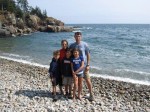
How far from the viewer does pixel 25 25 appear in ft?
271

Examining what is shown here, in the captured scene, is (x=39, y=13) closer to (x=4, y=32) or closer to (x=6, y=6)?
(x=6, y=6)

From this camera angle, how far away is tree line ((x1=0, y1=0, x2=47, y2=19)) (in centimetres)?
8658

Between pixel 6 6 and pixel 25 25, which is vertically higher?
pixel 6 6

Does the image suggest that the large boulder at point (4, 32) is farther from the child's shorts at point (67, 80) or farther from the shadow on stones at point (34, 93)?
the child's shorts at point (67, 80)

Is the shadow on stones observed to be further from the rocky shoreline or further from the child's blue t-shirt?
the child's blue t-shirt

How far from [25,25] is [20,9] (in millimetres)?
17203

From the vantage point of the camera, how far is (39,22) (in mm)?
94438

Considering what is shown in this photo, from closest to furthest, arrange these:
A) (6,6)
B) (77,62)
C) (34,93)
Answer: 1. (77,62)
2. (34,93)
3. (6,6)

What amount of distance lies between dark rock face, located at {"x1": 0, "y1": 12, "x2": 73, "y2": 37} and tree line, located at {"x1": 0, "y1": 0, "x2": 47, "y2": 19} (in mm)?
3654

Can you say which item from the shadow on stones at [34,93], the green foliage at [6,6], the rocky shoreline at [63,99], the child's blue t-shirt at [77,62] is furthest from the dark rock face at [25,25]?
the child's blue t-shirt at [77,62]

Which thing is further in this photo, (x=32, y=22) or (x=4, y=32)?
(x=32, y=22)

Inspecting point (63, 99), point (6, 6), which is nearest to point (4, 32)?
point (6, 6)

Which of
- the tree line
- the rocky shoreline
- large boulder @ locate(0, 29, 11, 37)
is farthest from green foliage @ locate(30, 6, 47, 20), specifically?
the rocky shoreline

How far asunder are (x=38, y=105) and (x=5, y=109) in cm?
121
